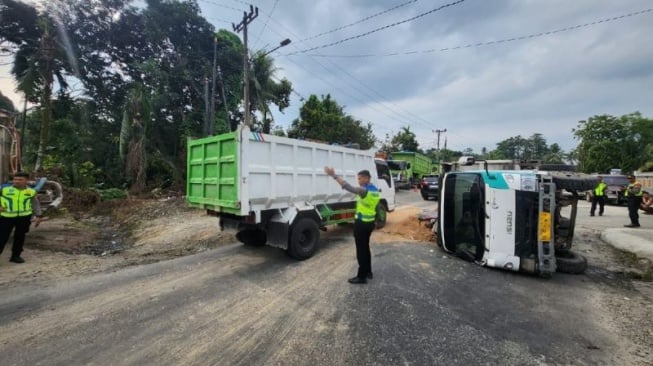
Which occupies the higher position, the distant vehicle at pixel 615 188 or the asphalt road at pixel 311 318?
the distant vehicle at pixel 615 188

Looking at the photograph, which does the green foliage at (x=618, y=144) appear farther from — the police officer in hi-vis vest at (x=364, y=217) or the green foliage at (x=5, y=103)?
the green foliage at (x=5, y=103)

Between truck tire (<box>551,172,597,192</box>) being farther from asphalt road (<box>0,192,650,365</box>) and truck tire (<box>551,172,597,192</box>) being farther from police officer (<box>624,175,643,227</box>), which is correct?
police officer (<box>624,175,643,227</box>)

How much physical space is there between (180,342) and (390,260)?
3575mm

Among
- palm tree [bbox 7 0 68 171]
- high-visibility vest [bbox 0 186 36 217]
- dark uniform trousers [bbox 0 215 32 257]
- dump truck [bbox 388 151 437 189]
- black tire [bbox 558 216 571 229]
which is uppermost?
palm tree [bbox 7 0 68 171]

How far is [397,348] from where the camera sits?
2.88m

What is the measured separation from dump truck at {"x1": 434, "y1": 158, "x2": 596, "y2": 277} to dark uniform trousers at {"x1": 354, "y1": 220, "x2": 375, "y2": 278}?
6.45 feet

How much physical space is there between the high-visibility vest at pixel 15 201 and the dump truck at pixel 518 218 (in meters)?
7.32

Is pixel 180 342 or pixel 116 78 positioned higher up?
pixel 116 78

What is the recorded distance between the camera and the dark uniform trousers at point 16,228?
5.29 meters

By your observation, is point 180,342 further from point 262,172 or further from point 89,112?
point 89,112

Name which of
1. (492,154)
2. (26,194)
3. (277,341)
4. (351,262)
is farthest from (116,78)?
(492,154)

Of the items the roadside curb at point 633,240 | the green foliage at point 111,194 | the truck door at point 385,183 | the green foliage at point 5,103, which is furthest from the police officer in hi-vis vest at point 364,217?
the green foliage at point 5,103

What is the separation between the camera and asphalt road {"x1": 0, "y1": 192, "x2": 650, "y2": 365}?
9.16 ft

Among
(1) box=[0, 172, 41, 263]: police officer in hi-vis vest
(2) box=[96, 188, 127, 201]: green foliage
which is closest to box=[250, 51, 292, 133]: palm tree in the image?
(2) box=[96, 188, 127, 201]: green foliage
